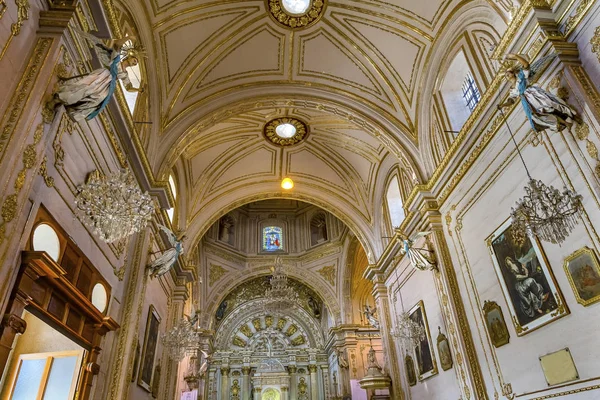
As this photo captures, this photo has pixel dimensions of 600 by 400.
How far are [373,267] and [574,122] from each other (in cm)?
927

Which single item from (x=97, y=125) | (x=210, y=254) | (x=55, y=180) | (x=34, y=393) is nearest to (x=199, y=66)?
(x=97, y=125)

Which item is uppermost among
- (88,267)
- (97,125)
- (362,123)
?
(362,123)

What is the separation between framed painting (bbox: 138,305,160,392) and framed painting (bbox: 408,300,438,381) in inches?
263

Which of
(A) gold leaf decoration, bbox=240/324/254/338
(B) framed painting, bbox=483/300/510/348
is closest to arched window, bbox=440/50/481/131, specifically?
(B) framed painting, bbox=483/300/510/348

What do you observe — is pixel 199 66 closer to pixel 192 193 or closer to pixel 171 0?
pixel 171 0

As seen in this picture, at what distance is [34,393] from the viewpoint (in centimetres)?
614

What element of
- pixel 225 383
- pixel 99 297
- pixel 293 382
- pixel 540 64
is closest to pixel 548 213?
pixel 540 64

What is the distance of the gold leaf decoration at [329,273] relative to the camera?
2015 cm

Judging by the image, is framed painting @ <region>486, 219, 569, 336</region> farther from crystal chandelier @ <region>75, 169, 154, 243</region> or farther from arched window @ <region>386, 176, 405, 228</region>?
arched window @ <region>386, 176, 405, 228</region>

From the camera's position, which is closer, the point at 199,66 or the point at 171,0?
the point at 171,0

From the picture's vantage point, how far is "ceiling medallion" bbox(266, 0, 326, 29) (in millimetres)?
9852

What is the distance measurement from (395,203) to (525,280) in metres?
7.17

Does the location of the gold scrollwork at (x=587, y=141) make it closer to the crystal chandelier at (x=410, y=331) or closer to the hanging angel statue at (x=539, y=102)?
the hanging angel statue at (x=539, y=102)

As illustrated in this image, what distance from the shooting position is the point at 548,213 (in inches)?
186
